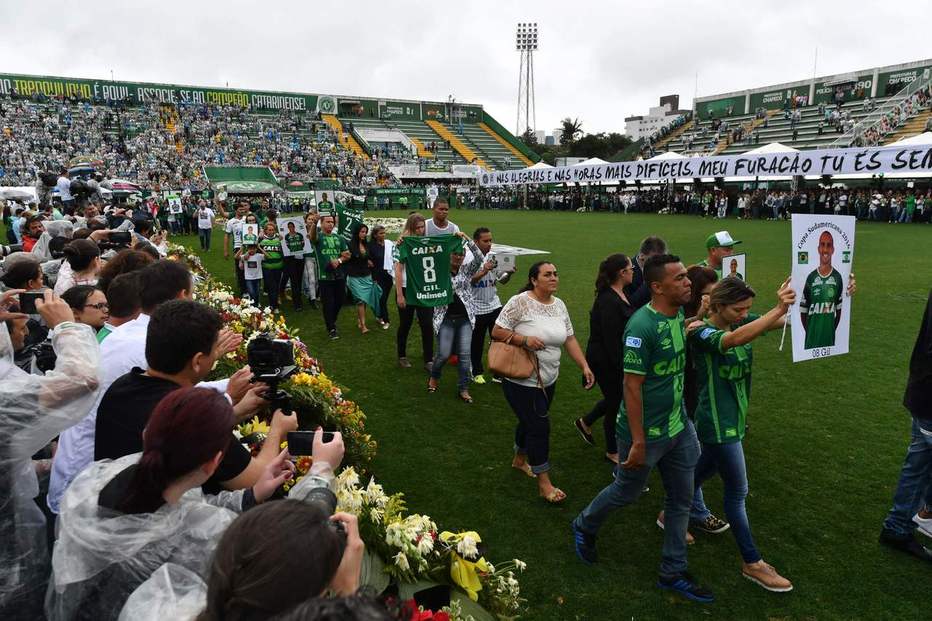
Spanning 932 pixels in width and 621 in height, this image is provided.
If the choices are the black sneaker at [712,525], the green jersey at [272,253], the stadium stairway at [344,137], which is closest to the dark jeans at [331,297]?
the green jersey at [272,253]

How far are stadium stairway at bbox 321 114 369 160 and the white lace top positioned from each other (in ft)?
174

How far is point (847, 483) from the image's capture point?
Answer: 465 cm

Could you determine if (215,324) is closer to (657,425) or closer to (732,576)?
(657,425)

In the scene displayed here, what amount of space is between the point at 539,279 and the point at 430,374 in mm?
3153

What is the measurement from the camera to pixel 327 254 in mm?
9117

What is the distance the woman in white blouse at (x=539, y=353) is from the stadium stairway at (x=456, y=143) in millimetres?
56622

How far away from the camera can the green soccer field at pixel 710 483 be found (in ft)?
11.4

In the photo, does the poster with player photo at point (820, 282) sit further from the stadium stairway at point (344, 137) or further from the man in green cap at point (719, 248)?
the stadium stairway at point (344, 137)

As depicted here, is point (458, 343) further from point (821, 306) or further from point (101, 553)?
point (101, 553)

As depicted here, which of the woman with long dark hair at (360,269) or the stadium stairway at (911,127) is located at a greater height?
the stadium stairway at (911,127)

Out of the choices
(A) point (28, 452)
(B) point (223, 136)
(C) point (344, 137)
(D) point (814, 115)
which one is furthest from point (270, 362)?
(C) point (344, 137)

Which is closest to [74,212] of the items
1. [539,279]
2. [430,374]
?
[430,374]

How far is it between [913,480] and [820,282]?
1349mm

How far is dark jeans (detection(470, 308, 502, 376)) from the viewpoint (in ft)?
22.3
